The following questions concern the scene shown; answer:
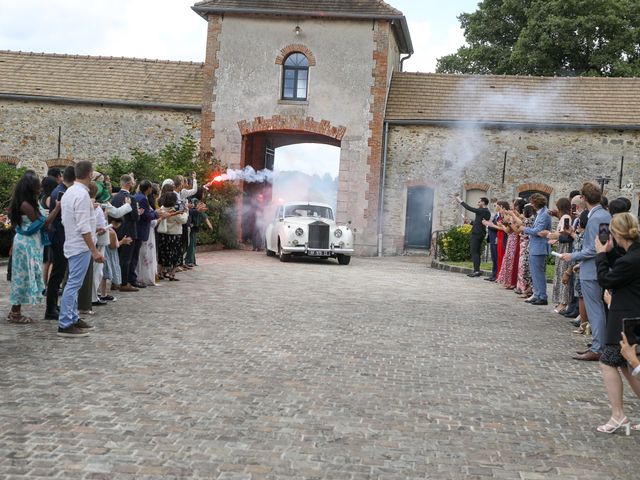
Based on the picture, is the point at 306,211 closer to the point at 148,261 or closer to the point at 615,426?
the point at 148,261

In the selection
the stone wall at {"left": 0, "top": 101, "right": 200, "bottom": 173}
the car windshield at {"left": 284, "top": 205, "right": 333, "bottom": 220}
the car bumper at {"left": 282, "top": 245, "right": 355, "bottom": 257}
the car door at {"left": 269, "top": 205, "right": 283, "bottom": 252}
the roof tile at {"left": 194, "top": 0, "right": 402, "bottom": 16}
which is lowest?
the car bumper at {"left": 282, "top": 245, "right": 355, "bottom": 257}

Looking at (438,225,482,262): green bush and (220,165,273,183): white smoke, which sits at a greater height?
(220,165,273,183): white smoke

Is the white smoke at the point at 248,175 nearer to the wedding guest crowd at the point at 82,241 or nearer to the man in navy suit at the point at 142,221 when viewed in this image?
the wedding guest crowd at the point at 82,241

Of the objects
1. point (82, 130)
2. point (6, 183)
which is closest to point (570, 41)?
point (82, 130)

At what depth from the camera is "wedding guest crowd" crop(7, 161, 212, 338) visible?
7.58m

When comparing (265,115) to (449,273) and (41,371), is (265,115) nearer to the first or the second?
(449,273)

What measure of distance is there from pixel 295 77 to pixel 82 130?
7.79 metres

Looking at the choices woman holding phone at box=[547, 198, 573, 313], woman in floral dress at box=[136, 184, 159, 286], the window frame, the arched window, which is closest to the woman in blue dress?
woman in floral dress at box=[136, 184, 159, 286]

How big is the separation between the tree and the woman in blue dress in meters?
30.3

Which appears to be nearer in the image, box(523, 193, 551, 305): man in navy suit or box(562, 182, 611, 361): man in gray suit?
box(562, 182, 611, 361): man in gray suit

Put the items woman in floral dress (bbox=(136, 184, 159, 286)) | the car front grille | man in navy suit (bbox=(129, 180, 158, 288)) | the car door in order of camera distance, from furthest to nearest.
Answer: the car door
the car front grille
woman in floral dress (bbox=(136, 184, 159, 286))
man in navy suit (bbox=(129, 180, 158, 288))

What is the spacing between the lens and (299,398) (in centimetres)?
548

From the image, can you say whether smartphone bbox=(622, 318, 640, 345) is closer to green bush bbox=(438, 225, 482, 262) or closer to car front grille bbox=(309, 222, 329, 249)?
car front grille bbox=(309, 222, 329, 249)

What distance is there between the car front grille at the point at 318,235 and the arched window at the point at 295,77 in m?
7.37
